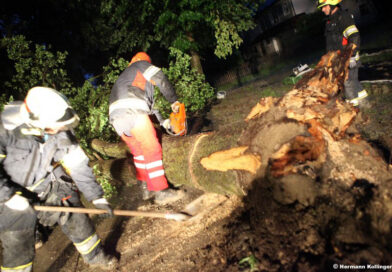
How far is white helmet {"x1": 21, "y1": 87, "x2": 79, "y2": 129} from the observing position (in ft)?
6.41

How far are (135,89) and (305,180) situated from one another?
2278 millimetres

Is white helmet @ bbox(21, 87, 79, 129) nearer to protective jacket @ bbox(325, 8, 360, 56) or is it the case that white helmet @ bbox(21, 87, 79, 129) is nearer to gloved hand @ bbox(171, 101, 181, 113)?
gloved hand @ bbox(171, 101, 181, 113)

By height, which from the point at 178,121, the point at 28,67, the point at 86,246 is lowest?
the point at 86,246

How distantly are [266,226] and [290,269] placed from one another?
349 millimetres

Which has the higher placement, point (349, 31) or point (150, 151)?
point (349, 31)

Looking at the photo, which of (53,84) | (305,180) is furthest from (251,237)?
(53,84)

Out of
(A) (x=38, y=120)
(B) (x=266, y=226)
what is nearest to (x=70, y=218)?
Answer: (A) (x=38, y=120)

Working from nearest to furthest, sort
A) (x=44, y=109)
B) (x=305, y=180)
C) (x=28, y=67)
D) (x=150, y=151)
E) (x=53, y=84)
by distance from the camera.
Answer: (x=305, y=180)
(x=44, y=109)
(x=150, y=151)
(x=28, y=67)
(x=53, y=84)

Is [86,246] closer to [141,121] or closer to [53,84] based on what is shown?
[141,121]

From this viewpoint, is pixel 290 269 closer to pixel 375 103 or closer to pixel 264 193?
pixel 264 193

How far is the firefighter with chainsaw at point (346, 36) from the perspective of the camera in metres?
3.71

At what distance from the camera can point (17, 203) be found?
202cm

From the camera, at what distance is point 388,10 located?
1659cm

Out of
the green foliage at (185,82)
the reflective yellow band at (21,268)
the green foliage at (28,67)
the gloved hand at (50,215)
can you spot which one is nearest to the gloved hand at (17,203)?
the gloved hand at (50,215)
